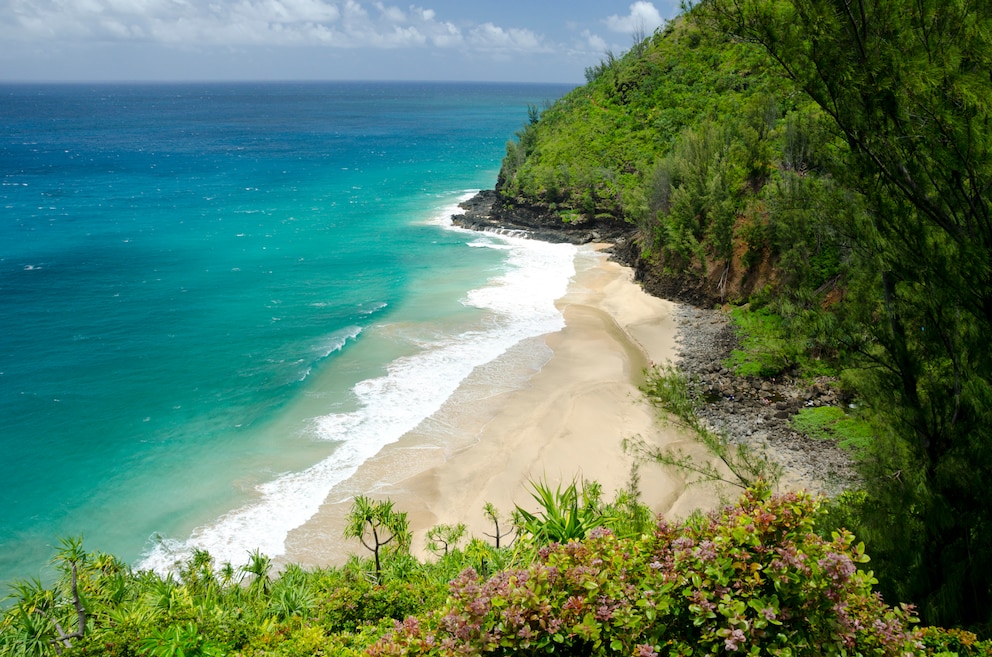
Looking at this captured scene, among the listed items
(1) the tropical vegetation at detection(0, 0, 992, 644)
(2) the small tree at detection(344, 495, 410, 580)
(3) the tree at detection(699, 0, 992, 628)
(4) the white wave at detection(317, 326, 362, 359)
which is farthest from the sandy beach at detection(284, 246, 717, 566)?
(3) the tree at detection(699, 0, 992, 628)

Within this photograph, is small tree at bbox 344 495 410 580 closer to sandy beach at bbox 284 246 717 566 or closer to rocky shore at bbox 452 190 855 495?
sandy beach at bbox 284 246 717 566

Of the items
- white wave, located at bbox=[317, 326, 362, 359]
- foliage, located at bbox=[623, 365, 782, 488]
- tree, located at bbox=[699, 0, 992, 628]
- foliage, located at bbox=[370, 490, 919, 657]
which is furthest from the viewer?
white wave, located at bbox=[317, 326, 362, 359]

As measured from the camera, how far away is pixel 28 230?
4969cm

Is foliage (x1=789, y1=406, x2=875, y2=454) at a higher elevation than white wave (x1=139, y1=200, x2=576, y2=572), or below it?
higher

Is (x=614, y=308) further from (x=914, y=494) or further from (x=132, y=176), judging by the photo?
(x=132, y=176)

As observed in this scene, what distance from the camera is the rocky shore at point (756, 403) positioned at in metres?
19.0

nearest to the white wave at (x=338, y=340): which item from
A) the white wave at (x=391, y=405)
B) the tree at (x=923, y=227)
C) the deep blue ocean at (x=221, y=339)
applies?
the deep blue ocean at (x=221, y=339)

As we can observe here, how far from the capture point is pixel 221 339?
1227 inches

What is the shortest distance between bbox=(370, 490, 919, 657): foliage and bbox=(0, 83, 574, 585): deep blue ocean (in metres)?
13.5

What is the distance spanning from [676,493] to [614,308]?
1621cm

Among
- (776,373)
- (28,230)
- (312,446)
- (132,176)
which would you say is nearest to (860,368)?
(776,373)

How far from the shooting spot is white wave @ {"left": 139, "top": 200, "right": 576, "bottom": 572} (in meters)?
17.8

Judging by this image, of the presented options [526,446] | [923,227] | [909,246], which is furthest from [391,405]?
[923,227]

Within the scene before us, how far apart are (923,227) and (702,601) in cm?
597
